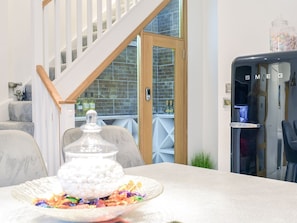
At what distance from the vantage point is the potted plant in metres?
4.52

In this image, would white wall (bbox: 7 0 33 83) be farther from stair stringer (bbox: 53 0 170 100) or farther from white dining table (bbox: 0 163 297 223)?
white dining table (bbox: 0 163 297 223)

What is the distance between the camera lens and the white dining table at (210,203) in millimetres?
919

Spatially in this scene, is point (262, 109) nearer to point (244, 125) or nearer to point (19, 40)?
point (244, 125)

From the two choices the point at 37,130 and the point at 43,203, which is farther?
the point at 37,130

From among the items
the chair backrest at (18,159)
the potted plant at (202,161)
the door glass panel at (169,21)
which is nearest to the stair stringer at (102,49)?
the door glass panel at (169,21)

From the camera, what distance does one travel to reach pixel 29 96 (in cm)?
405

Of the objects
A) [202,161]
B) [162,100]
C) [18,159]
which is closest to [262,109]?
[18,159]

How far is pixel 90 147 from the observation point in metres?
1.00

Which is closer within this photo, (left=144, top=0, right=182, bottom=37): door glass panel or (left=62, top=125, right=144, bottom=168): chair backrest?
(left=62, top=125, right=144, bottom=168): chair backrest

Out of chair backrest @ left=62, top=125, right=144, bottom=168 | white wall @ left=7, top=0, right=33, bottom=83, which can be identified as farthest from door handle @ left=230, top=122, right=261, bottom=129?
white wall @ left=7, top=0, right=33, bottom=83

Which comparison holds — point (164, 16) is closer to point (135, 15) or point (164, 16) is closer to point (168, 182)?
point (135, 15)

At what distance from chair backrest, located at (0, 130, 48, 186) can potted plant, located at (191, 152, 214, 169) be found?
3.20 metres

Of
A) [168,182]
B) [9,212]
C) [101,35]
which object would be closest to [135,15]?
[101,35]

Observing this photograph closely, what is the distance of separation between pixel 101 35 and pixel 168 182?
2.45 meters
